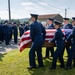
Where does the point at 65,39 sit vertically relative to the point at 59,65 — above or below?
above

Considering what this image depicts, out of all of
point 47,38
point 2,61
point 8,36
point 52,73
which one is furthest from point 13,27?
point 52,73

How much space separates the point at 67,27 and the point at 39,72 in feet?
9.51

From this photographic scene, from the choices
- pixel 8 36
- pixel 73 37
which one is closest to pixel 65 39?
pixel 73 37

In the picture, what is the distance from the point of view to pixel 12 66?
8164 millimetres

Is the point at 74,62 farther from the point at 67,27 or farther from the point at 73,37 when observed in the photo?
the point at 67,27

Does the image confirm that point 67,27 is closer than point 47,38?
No

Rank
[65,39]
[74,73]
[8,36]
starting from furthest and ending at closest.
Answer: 1. [8,36]
2. [65,39]
3. [74,73]

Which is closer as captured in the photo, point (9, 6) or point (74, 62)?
point (74, 62)

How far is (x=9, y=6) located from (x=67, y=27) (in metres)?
23.5

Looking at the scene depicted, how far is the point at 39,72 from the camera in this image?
24.0 feet


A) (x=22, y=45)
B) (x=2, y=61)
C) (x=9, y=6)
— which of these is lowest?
(x=2, y=61)

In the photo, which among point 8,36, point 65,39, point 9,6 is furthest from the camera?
point 9,6

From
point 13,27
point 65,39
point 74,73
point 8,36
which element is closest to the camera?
point 74,73

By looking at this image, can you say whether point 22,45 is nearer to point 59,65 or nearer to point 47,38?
point 47,38
